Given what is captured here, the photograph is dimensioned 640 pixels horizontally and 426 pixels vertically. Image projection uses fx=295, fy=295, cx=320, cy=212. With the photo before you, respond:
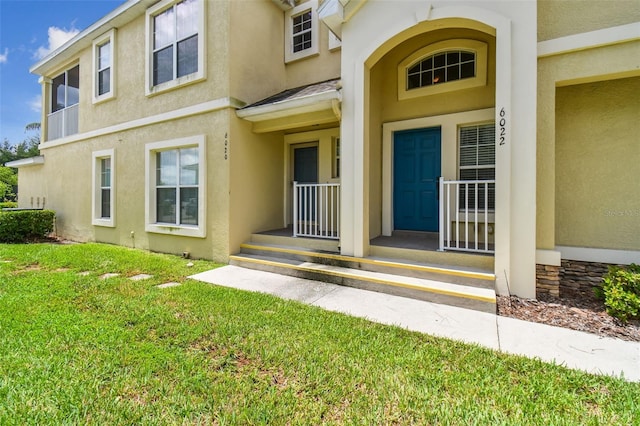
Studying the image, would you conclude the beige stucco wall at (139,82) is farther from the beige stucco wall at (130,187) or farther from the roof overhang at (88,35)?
the beige stucco wall at (130,187)

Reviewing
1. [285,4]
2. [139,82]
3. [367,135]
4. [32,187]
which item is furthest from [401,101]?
[32,187]

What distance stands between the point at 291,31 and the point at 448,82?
15.3 ft

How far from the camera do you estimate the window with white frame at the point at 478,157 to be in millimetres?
6148

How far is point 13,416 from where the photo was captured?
2.07 meters

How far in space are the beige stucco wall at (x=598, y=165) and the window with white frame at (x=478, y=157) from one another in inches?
44.9

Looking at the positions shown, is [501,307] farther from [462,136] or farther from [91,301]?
[91,301]

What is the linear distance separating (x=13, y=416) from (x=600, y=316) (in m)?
6.17

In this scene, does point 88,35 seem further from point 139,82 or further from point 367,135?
point 367,135

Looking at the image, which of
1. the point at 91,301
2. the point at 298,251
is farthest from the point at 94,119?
the point at 298,251

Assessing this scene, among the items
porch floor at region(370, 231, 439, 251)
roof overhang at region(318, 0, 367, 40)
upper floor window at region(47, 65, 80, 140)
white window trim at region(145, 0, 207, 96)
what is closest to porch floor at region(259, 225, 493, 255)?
porch floor at region(370, 231, 439, 251)

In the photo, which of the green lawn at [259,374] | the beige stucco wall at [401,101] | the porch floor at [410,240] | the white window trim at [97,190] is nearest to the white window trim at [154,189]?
the white window trim at [97,190]

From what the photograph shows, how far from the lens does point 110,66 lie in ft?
30.0

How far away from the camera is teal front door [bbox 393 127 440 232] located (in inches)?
265

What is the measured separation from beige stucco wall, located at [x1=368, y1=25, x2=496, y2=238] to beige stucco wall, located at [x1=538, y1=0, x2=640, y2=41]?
1.43m
